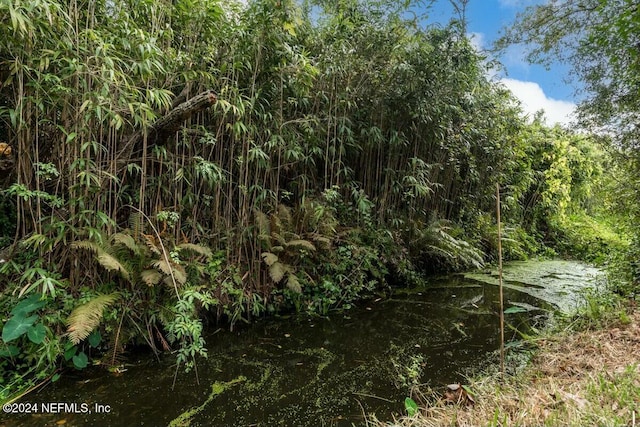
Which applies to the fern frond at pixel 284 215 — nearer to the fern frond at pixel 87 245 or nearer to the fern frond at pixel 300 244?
the fern frond at pixel 300 244

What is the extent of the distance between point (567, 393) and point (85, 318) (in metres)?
2.30

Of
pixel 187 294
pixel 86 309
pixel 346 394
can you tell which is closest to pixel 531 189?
pixel 346 394

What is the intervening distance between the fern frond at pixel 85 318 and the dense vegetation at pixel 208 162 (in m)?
0.01

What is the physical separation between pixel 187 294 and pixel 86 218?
2.55ft

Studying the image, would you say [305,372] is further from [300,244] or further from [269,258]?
[300,244]

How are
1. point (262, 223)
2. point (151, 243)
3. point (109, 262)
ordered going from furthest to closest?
point (262, 223) < point (151, 243) < point (109, 262)

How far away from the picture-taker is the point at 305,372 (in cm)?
217

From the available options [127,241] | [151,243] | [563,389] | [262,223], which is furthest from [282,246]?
[563,389]

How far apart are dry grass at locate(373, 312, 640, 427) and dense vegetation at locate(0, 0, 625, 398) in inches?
59.3

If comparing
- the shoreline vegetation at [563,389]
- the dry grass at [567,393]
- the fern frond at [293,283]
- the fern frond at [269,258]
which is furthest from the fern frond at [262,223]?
the dry grass at [567,393]

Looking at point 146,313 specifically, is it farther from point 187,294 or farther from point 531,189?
point 531,189

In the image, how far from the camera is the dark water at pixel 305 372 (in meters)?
1.72

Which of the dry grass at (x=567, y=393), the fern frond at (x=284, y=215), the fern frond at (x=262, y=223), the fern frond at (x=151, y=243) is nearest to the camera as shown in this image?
the dry grass at (x=567, y=393)

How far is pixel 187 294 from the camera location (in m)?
2.10
